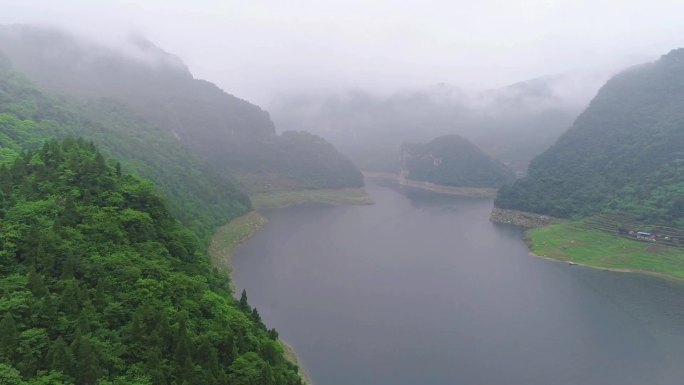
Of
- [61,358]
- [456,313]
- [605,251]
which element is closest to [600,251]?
[605,251]

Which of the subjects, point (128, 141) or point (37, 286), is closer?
point (37, 286)

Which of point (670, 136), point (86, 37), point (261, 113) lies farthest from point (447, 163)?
point (86, 37)

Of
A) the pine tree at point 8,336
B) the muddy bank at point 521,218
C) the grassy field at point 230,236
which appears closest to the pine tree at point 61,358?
the pine tree at point 8,336

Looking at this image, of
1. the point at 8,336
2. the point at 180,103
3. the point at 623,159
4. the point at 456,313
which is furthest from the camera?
the point at 180,103

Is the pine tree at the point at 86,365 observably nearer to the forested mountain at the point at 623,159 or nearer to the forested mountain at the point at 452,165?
the forested mountain at the point at 623,159

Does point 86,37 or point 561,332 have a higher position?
point 86,37

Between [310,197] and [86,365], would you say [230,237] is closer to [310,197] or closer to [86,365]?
[310,197]

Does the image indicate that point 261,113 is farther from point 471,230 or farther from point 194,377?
point 194,377
